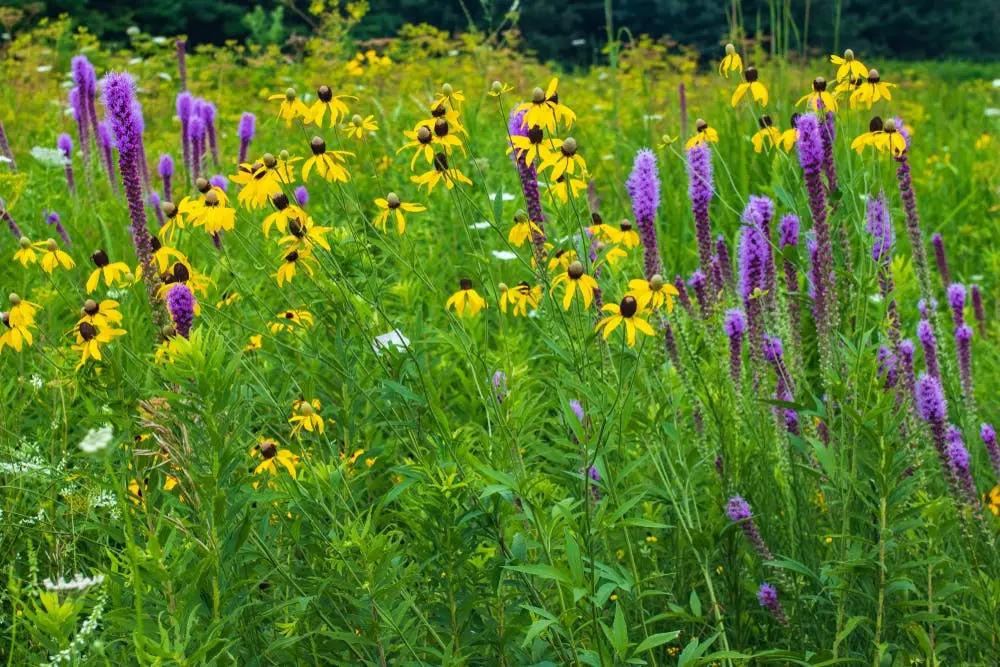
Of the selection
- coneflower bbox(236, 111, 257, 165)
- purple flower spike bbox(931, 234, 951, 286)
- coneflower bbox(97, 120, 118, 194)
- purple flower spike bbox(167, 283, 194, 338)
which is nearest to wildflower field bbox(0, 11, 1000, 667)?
purple flower spike bbox(167, 283, 194, 338)

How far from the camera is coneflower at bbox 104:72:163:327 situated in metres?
1.87

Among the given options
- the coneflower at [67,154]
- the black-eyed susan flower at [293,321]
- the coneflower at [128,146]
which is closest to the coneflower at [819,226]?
the black-eyed susan flower at [293,321]

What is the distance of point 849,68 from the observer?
1.83 meters

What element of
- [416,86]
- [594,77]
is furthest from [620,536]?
[594,77]

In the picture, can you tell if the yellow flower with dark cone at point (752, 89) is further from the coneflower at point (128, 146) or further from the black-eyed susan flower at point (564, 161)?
the coneflower at point (128, 146)

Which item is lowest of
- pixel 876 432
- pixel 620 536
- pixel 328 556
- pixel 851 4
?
pixel 851 4

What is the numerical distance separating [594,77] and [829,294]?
7.53 metres

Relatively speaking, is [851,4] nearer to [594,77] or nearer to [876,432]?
[594,77]

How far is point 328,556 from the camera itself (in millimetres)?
1569

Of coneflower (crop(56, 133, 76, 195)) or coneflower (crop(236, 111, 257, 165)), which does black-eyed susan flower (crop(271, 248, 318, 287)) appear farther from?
coneflower (crop(56, 133, 76, 195))

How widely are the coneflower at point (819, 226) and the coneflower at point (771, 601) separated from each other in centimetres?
39

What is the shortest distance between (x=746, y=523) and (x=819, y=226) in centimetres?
53

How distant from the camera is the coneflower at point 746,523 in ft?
5.90

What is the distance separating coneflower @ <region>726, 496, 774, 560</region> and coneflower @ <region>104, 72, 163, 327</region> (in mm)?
1072
